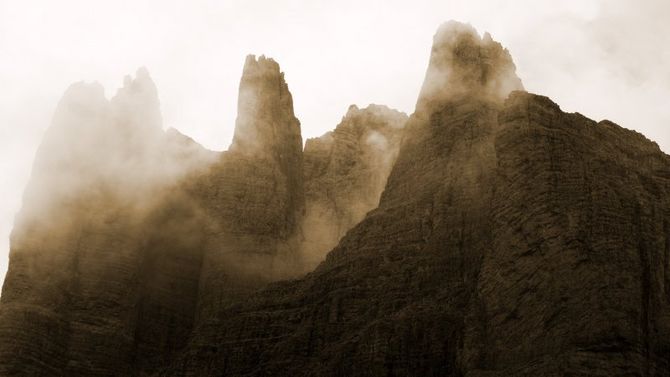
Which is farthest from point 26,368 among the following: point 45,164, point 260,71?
point 260,71

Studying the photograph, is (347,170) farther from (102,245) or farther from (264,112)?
(102,245)

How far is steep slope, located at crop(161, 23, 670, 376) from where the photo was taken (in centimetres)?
8694

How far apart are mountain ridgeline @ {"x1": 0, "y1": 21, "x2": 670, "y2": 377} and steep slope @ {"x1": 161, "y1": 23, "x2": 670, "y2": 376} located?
12cm

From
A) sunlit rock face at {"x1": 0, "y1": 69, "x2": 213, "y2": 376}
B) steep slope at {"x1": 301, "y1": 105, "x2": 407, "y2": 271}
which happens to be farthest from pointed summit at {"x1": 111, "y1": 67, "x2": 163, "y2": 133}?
steep slope at {"x1": 301, "y1": 105, "x2": 407, "y2": 271}

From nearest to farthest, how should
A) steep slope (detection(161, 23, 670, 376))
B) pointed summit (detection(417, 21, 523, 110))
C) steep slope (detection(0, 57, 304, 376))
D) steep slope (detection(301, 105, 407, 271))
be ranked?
steep slope (detection(161, 23, 670, 376)), steep slope (detection(0, 57, 304, 376)), pointed summit (detection(417, 21, 523, 110)), steep slope (detection(301, 105, 407, 271))

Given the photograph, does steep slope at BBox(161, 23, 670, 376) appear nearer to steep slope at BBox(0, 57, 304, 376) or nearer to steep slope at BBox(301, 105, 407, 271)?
steep slope at BBox(0, 57, 304, 376)

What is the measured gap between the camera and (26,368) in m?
103

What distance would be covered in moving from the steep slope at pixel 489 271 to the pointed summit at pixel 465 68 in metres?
1.27

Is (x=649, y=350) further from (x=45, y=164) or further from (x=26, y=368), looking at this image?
(x=45, y=164)

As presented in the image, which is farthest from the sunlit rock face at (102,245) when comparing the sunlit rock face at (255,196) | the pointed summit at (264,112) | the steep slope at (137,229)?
the pointed summit at (264,112)

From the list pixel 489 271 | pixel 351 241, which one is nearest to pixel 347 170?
pixel 351 241

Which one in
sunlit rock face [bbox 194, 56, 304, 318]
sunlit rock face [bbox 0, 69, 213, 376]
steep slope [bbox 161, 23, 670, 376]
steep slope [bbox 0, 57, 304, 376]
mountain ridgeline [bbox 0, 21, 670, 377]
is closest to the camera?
steep slope [bbox 161, 23, 670, 376]

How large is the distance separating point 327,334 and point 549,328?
49.0 feet

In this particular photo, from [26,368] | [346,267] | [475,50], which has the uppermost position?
[475,50]
